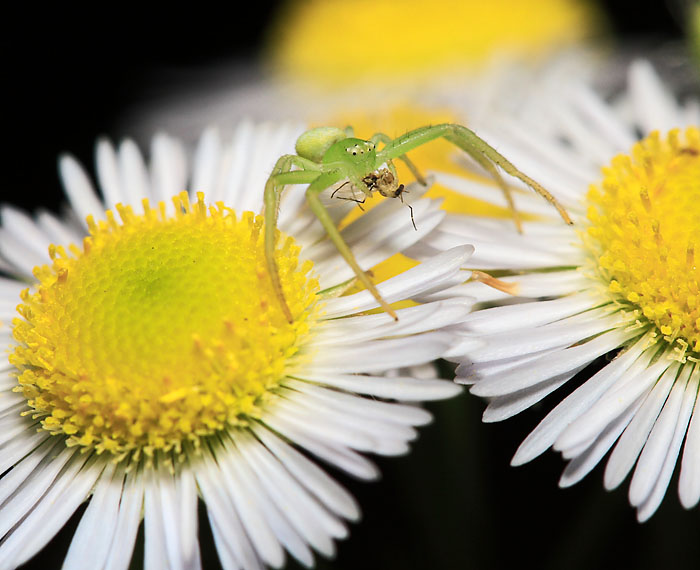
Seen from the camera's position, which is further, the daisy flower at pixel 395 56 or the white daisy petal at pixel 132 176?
the daisy flower at pixel 395 56

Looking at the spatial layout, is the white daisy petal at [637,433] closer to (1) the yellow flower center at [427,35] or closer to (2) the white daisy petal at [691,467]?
(2) the white daisy petal at [691,467]

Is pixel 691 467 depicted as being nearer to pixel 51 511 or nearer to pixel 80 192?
pixel 51 511

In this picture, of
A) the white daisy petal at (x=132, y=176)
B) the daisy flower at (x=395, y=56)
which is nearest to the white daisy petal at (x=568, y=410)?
the white daisy petal at (x=132, y=176)

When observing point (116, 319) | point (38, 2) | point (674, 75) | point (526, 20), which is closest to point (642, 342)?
point (116, 319)

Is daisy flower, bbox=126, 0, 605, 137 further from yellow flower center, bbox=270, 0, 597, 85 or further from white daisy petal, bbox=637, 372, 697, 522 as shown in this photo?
white daisy petal, bbox=637, 372, 697, 522

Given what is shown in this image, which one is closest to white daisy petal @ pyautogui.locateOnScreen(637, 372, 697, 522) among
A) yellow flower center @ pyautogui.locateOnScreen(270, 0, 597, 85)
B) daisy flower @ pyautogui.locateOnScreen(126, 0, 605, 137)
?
daisy flower @ pyautogui.locateOnScreen(126, 0, 605, 137)

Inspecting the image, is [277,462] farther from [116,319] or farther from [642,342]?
[642,342]
